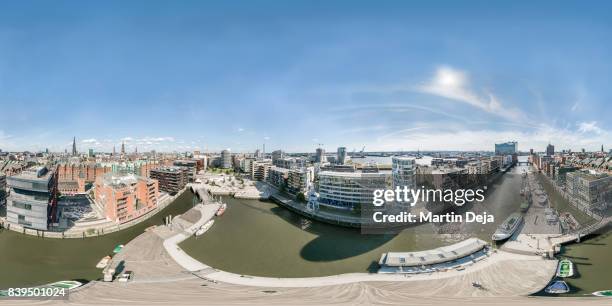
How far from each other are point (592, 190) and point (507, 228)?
4235 millimetres

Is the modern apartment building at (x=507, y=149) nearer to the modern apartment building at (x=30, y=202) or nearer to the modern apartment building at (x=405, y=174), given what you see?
the modern apartment building at (x=405, y=174)

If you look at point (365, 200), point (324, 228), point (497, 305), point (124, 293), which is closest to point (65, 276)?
point (124, 293)

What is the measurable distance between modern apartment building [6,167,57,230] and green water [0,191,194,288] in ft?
1.30

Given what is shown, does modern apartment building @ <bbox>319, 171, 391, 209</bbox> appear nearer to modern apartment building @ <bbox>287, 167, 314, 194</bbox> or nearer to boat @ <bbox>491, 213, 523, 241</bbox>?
modern apartment building @ <bbox>287, 167, 314, 194</bbox>

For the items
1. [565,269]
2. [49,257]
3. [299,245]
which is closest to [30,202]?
[49,257]

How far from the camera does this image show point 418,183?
1179 cm

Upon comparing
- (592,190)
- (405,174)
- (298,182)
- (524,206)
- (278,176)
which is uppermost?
(405,174)

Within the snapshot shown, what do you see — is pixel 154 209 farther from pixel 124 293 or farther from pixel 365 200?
pixel 365 200

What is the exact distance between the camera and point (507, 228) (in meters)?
7.71

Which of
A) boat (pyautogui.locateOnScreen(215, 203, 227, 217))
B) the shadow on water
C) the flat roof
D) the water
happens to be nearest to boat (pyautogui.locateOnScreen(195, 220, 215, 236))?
the water

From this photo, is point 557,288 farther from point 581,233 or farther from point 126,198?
point 126,198

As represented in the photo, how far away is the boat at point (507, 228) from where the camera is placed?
7214 millimetres

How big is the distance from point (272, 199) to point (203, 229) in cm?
627

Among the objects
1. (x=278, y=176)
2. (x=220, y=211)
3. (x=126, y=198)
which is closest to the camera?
(x=126, y=198)
